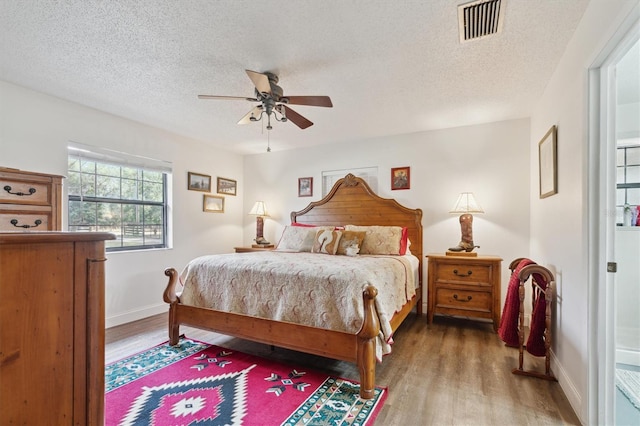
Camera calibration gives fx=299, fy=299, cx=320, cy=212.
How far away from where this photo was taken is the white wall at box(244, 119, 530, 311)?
3.55 metres

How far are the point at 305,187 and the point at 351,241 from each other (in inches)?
67.2

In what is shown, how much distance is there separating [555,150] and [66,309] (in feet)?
10.1

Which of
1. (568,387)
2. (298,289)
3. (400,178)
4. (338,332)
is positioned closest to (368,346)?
(338,332)

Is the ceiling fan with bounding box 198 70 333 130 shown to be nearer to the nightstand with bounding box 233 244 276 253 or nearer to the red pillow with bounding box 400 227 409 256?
the red pillow with bounding box 400 227 409 256

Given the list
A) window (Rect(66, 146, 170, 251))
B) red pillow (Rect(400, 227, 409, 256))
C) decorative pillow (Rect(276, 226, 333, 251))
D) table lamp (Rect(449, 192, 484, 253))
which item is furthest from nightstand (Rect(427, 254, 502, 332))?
window (Rect(66, 146, 170, 251))

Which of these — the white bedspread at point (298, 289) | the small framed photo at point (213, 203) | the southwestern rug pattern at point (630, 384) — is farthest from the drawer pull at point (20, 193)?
the southwestern rug pattern at point (630, 384)

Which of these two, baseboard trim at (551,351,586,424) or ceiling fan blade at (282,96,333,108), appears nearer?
baseboard trim at (551,351,586,424)

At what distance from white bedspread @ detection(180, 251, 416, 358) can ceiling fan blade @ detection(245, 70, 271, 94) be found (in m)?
1.39

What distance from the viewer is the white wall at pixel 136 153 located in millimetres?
2756

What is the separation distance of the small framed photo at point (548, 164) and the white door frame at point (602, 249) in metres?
0.68

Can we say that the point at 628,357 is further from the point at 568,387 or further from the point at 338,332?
the point at 338,332

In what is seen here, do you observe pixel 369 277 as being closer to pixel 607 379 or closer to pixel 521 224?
pixel 607 379

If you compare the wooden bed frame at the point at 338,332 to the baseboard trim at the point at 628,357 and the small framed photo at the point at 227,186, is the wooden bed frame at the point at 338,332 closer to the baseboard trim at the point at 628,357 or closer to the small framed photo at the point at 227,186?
the small framed photo at the point at 227,186

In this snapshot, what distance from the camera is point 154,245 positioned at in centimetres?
401
